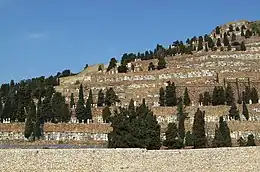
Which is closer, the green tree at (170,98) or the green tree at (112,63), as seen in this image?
the green tree at (170,98)

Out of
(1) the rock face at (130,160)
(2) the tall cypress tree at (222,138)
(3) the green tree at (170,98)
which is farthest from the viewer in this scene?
(3) the green tree at (170,98)

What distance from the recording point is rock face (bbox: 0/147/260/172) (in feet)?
59.2

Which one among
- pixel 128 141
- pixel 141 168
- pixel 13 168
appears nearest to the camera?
pixel 13 168

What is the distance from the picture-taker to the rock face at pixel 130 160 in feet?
59.2

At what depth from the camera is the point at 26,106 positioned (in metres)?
41.1

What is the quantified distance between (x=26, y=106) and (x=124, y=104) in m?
8.91

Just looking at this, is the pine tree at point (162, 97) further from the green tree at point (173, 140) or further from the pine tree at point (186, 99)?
the green tree at point (173, 140)

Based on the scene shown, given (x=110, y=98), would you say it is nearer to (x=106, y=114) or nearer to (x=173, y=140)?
(x=106, y=114)

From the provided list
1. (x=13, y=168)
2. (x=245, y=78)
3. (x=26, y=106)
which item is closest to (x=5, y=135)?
(x=26, y=106)

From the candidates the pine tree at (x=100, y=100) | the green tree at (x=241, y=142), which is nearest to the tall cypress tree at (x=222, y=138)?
the green tree at (x=241, y=142)

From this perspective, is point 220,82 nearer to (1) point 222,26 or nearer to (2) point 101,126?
(2) point 101,126

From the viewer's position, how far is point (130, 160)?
19.2 metres

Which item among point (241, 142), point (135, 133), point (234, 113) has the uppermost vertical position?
point (234, 113)

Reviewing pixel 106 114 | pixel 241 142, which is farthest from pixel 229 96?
pixel 106 114
